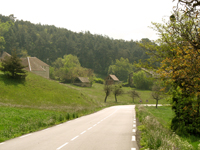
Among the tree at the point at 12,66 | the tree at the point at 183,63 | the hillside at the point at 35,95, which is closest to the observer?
the tree at the point at 183,63

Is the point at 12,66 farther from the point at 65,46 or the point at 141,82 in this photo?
the point at 65,46

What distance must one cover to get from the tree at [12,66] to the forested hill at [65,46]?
9209 cm

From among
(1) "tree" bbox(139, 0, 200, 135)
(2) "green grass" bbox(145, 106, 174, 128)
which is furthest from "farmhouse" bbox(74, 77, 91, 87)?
(1) "tree" bbox(139, 0, 200, 135)

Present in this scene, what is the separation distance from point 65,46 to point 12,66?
12174 cm

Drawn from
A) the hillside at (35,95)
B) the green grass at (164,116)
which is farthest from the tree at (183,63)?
the hillside at (35,95)

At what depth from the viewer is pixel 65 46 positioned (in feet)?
507

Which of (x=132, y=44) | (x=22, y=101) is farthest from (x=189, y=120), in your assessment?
(x=132, y=44)

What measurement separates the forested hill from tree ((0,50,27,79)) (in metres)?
92.1

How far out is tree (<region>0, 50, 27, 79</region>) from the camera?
34.3 metres

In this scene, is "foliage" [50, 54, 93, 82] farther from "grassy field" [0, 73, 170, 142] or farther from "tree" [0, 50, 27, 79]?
"tree" [0, 50, 27, 79]

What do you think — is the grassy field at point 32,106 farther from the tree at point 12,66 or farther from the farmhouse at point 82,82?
the farmhouse at point 82,82

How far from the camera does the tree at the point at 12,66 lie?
34281 millimetres

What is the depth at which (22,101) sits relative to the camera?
28.9 meters

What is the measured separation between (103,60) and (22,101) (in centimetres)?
12841
